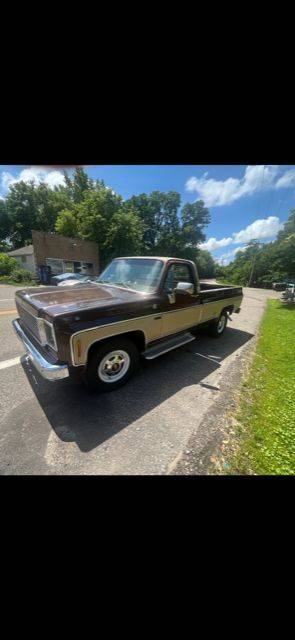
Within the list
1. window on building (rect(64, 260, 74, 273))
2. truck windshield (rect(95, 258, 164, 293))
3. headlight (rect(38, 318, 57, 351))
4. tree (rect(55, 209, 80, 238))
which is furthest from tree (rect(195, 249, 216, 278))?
headlight (rect(38, 318, 57, 351))

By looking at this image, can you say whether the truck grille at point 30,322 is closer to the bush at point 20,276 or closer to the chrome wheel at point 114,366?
the chrome wheel at point 114,366

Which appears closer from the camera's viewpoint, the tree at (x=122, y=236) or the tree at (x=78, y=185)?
the tree at (x=122, y=236)

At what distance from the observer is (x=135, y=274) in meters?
3.90

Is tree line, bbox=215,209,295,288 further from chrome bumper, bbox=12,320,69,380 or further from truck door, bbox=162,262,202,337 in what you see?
chrome bumper, bbox=12,320,69,380

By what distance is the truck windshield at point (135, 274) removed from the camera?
3.62 meters

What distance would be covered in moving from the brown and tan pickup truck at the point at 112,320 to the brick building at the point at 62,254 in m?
19.6

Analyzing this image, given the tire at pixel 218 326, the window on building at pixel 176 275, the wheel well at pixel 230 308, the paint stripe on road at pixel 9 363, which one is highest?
the window on building at pixel 176 275

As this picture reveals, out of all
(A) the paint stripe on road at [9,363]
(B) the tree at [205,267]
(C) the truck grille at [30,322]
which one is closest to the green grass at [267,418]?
(C) the truck grille at [30,322]

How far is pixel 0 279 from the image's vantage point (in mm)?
18969

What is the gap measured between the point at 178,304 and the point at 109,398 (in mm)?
1904
